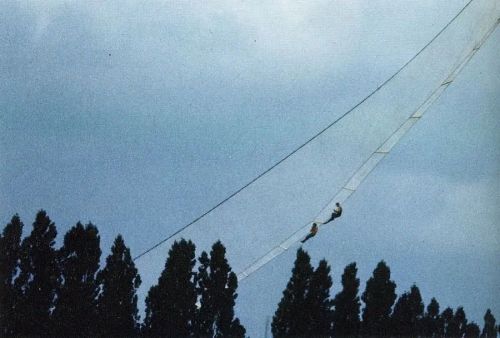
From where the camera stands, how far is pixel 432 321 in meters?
37.8

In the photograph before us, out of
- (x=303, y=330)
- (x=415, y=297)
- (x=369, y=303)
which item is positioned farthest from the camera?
(x=415, y=297)

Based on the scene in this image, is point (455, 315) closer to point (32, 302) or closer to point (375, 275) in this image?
point (375, 275)

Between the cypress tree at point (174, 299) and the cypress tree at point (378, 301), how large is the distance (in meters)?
8.08

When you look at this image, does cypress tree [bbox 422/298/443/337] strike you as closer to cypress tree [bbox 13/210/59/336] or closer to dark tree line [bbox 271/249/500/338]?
dark tree line [bbox 271/249/500/338]

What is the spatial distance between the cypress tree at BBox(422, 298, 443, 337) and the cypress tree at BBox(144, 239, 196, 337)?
13806 mm

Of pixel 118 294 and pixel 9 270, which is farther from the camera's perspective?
pixel 118 294

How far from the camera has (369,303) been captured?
32438 millimetres

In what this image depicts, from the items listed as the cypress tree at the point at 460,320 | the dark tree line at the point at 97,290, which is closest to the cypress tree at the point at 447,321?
the cypress tree at the point at 460,320

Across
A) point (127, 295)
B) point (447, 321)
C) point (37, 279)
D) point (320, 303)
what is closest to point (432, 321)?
point (447, 321)

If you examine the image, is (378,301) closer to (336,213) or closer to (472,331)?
(472,331)

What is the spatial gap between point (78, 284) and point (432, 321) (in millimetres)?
18828

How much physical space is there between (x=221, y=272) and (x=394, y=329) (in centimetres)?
850

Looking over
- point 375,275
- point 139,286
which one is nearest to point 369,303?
point 375,275

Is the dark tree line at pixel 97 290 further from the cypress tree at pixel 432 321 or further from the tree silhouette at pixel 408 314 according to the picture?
the cypress tree at pixel 432 321
